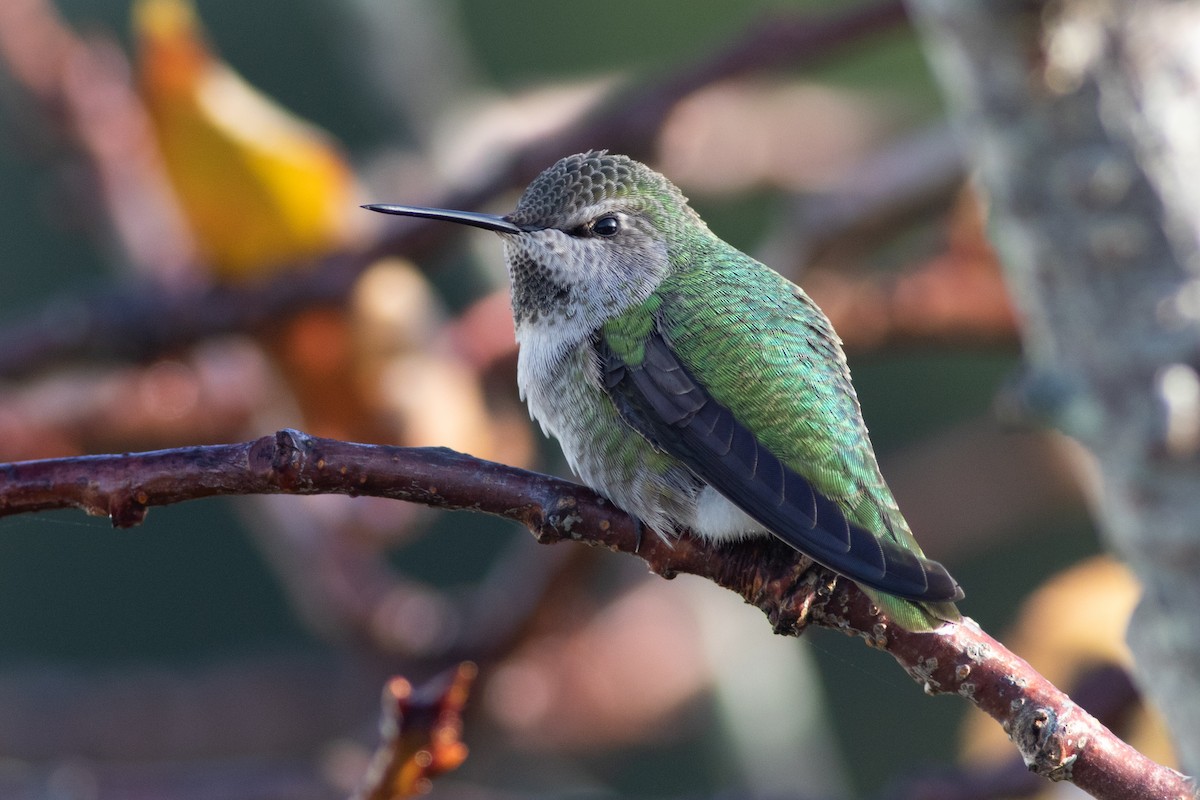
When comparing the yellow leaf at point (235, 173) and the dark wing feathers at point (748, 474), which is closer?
the dark wing feathers at point (748, 474)

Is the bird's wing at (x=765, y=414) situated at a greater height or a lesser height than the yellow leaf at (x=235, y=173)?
lesser

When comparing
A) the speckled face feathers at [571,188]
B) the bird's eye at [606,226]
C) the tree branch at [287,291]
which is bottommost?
the bird's eye at [606,226]

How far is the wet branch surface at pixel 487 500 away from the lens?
125 centimetres

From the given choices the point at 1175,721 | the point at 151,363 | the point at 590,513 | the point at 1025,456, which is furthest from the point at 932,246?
the point at 590,513

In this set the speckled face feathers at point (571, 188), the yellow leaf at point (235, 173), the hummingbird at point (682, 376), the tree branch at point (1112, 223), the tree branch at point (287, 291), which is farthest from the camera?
the yellow leaf at point (235, 173)

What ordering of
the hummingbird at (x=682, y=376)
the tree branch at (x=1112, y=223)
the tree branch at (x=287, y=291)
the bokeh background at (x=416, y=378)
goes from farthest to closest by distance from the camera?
the bokeh background at (x=416, y=378)
the tree branch at (x=287, y=291)
the tree branch at (x=1112, y=223)
the hummingbird at (x=682, y=376)

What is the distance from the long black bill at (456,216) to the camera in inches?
60.7

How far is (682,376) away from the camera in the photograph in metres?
1.84

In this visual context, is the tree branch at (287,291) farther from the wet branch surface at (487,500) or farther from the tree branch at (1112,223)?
the wet branch surface at (487,500)

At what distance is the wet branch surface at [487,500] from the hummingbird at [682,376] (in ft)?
0.22

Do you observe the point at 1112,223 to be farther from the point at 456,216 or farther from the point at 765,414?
the point at 456,216

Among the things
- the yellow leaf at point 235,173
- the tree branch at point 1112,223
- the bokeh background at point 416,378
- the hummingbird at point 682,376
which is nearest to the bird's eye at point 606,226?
the hummingbird at point 682,376

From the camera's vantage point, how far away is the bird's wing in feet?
5.27

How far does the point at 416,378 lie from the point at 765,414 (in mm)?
2030
